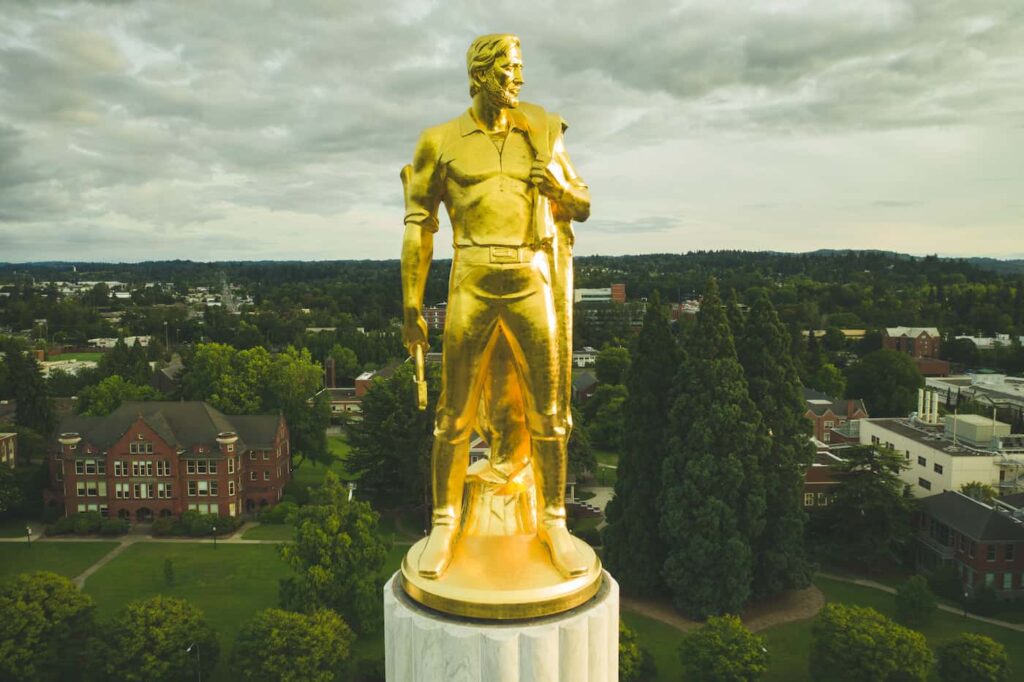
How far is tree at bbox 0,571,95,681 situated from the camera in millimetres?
25969

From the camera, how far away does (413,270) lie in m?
10.0

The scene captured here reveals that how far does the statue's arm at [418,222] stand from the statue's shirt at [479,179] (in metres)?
0.01

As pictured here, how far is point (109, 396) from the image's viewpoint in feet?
212

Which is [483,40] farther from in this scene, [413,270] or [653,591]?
[653,591]

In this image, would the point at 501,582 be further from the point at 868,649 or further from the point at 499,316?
the point at 868,649

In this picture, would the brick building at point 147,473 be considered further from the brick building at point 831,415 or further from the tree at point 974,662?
the brick building at point 831,415

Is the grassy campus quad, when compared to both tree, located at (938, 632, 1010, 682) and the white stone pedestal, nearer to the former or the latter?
the white stone pedestal

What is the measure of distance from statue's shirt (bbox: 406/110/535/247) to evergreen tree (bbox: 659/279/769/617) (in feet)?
83.4

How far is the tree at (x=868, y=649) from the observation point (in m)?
26.8

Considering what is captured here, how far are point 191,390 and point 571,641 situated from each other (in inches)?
2453

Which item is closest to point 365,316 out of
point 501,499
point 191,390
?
point 191,390

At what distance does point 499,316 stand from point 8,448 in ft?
200

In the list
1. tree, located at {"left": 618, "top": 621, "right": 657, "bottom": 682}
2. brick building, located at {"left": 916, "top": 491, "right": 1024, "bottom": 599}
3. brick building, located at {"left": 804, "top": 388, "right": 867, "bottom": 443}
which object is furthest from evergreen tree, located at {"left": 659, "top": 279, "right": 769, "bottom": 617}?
brick building, located at {"left": 804, "top": 388, "right": 867, "bottom": 443}

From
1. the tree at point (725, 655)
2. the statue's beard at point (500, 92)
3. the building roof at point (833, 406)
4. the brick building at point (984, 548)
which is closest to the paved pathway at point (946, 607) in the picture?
the brick building at point (984, 548)
